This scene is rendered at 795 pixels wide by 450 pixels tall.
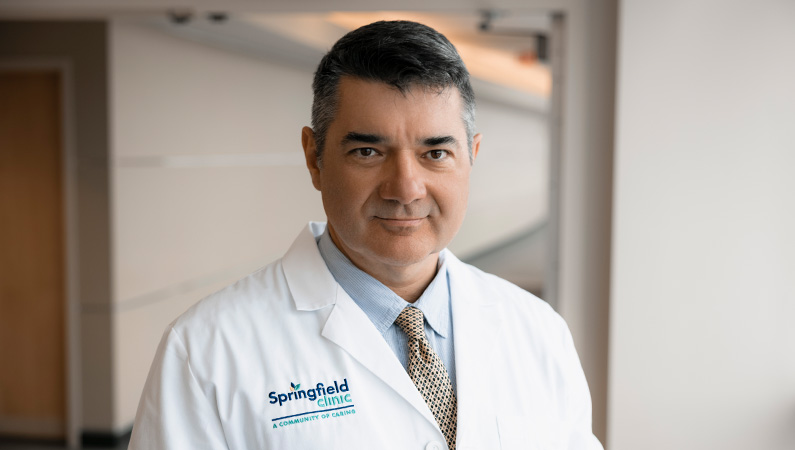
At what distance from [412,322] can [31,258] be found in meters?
4.72

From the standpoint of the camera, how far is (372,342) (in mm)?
1509

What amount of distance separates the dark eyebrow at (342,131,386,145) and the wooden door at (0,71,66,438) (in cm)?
454

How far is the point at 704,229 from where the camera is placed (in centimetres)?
329

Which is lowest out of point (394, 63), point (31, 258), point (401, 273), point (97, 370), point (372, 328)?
point (97, 370)

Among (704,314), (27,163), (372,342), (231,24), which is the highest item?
(231,24)

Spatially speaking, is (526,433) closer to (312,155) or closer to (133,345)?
(312,155)

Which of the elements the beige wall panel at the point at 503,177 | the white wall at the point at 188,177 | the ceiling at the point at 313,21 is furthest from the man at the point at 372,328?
the beige wall panel at the point at 503,177

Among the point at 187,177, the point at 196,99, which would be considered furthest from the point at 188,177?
the point at 196,99

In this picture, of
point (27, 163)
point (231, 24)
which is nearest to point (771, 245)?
point (231, 24)

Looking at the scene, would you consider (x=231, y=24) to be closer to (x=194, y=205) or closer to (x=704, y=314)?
(x=194, y=205)

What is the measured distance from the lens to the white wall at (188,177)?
5.31 metres

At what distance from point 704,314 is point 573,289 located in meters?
0.59

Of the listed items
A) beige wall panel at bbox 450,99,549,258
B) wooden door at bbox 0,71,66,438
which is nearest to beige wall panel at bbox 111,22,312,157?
wooden door at bbox 0,71,66,438

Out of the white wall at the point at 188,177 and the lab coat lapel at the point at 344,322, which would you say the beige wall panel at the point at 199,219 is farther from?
the lab coat lapel at the point at 344,322
